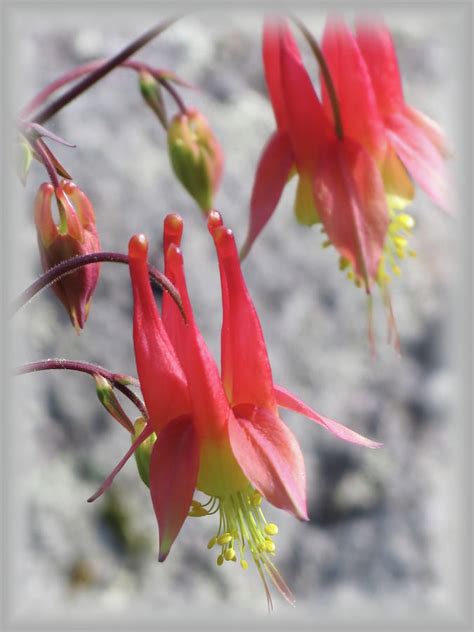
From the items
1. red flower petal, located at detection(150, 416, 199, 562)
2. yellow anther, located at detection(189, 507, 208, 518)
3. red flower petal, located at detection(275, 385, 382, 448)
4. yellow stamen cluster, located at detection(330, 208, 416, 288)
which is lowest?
yellow anther, located at detection(189, 507, 208, 518)

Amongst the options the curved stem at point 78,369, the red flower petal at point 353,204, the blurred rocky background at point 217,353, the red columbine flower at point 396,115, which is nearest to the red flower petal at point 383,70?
the red columbine flower at point 396,115

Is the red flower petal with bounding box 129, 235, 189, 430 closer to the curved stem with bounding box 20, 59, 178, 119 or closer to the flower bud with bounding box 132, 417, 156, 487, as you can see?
the flower bud with bounding box 132, 417, 156, 487

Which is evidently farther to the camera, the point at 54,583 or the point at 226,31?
the point at 226,31

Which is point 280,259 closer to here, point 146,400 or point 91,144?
point 91,144

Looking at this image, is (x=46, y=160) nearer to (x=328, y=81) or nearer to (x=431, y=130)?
(x=328, y=81)

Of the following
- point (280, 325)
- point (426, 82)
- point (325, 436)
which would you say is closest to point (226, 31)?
point (426, 82)

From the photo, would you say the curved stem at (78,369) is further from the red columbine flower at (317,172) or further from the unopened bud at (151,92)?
the unopened bud at (151,92)

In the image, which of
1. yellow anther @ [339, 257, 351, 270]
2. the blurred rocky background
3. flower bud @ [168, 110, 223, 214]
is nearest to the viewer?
yellow anther @ [339, 257, 351, 270]

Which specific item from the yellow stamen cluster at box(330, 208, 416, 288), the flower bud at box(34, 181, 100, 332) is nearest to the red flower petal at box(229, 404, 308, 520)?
the flower bud at box(34, 181, 100, 332)

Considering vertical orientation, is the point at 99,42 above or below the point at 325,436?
above
